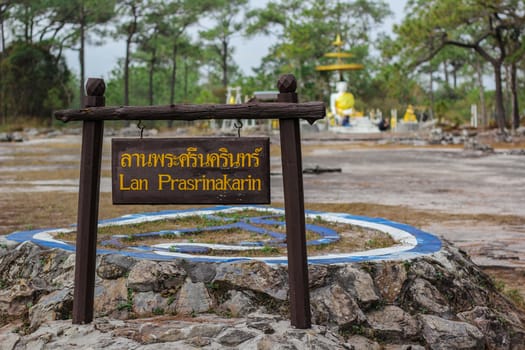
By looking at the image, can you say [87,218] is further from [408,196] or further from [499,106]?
[499,106]

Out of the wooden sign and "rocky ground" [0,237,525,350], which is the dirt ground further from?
the wooden sign

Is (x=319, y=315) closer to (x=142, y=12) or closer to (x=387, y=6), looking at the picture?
(x=142, y=12)

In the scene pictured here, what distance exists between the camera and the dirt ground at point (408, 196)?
7.80 m

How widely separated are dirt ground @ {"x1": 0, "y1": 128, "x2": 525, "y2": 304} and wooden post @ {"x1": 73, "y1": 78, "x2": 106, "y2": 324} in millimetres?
3600

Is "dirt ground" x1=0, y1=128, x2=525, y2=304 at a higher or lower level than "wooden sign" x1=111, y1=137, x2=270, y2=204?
lower

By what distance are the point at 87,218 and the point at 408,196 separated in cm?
808

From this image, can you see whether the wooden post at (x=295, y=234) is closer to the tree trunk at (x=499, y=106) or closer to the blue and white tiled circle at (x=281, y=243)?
the blue and white tiled circle at (x=281, y=243)

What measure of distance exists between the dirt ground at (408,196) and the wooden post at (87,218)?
11.8ft

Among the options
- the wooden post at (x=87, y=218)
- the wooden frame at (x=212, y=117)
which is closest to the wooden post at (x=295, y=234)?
the wooden frame at (x=212, y=117)

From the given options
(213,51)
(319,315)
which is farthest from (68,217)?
(213,51)

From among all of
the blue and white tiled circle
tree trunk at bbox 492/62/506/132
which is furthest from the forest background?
the blue and white tiled circle

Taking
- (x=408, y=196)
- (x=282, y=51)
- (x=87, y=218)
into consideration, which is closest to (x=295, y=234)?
(x=87, y=218)

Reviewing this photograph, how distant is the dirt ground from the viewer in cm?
780

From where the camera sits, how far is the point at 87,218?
4.36 m
